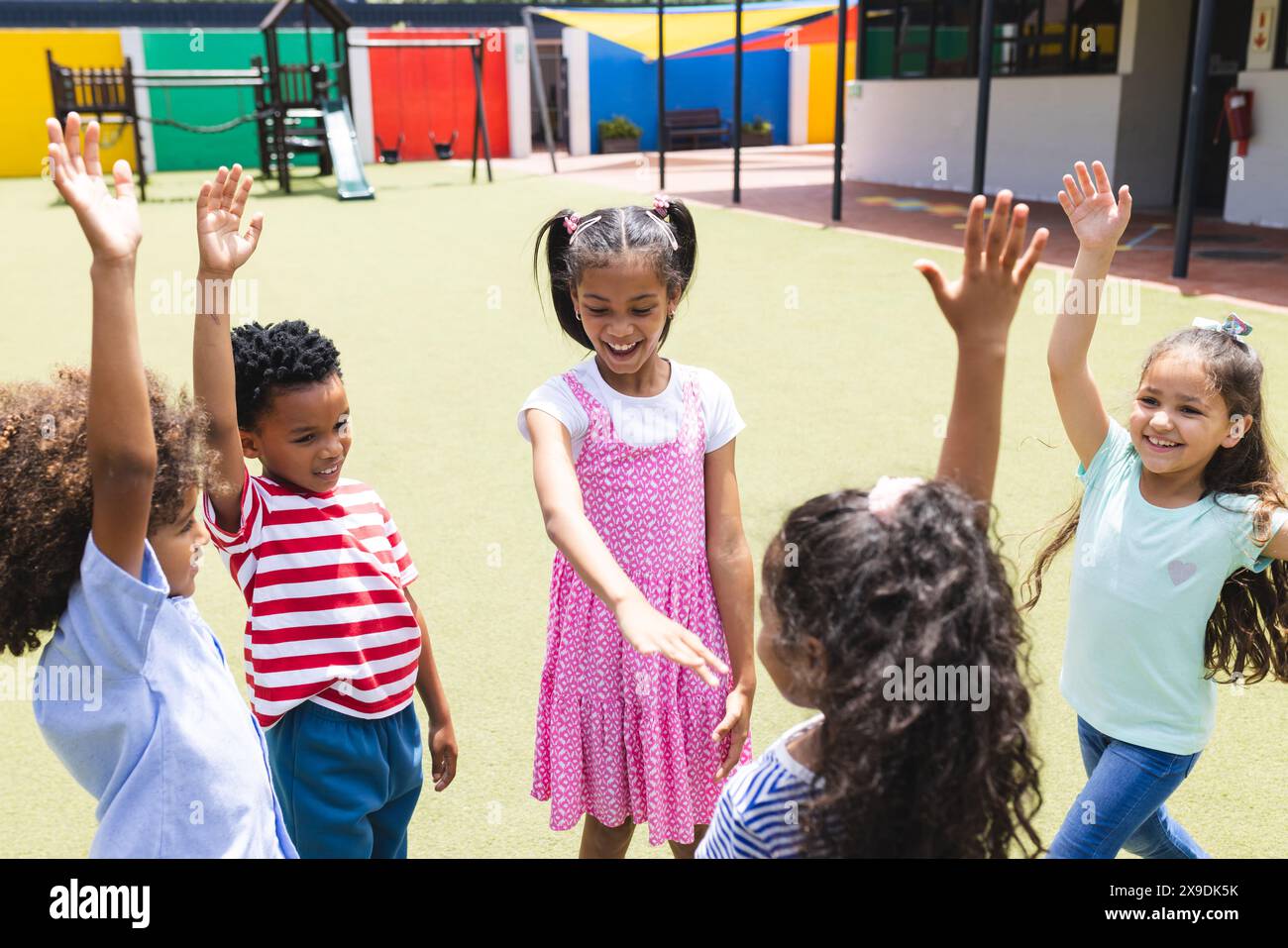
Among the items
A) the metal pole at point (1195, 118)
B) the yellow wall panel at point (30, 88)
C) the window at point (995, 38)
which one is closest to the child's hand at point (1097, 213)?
the metal pole at point (1195, 118)

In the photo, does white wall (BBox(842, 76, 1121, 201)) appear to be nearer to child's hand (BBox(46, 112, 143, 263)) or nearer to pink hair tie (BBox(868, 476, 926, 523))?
pink hair tie (BBox(868, 476, 926, 523))

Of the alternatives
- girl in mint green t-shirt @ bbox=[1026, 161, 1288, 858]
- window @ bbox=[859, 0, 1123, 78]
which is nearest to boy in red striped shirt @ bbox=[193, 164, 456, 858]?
girl in mint green t-shirt @ bbox=[1026, 161, 1288, 858]

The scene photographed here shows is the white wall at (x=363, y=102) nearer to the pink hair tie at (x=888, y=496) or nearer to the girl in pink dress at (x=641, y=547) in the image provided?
the girl in pink dress at (x=641, y=547)

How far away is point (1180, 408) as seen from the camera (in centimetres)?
215

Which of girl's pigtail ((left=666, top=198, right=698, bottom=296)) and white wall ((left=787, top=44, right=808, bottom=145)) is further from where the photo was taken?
white wall ((left=787, top=44, right=808, bottom=145))

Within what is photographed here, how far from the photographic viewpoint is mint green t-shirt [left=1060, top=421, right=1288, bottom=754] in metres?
2.11

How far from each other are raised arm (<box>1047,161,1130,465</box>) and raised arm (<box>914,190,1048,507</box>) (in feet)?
1.49

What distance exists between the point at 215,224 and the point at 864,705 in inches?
53.6

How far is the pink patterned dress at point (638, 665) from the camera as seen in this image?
214cm

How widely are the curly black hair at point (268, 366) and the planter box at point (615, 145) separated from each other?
2498 centimetres

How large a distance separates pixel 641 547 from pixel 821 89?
27.2 meters

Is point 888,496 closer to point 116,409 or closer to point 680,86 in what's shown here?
point 116,409
